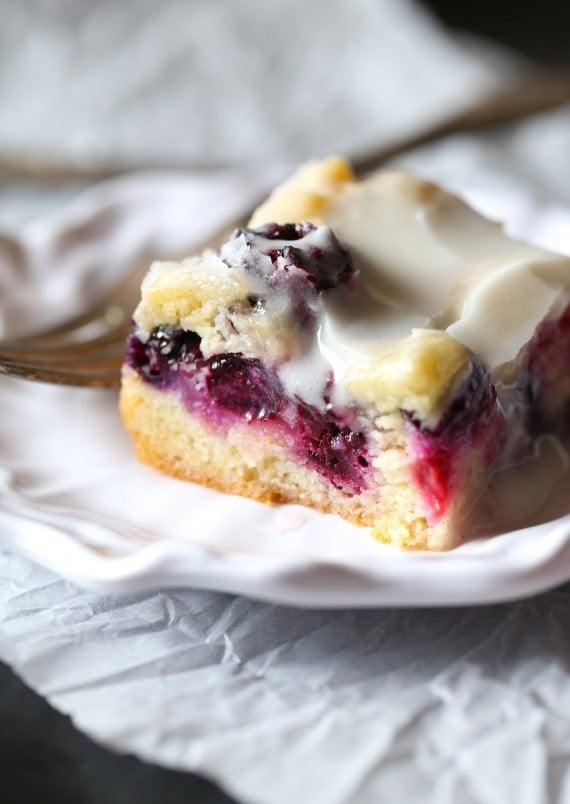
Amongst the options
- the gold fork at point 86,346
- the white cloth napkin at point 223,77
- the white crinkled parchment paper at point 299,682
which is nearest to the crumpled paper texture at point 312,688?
the white crinkled parchment paper at point 299,682

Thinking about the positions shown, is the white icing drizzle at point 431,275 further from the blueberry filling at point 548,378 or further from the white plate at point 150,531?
the white plate at point 150,531

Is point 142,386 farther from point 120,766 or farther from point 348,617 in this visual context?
point 120,766

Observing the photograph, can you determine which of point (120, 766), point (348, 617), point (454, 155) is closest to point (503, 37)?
point (454, 155)

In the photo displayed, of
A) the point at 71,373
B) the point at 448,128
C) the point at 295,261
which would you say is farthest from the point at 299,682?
the point at 448,128

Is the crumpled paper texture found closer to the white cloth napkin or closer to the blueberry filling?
the blueberry filling

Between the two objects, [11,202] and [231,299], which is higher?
[231,299]

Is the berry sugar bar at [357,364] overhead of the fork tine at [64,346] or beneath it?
overhead

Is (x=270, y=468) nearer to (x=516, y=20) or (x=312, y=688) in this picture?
(x=312, y=688)
